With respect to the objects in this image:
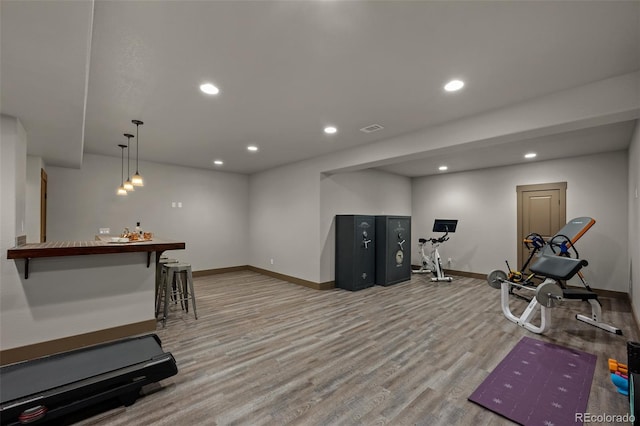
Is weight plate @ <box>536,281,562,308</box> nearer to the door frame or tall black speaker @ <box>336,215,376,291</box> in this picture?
tall black speaker @ <box>336,215,376,291</box>

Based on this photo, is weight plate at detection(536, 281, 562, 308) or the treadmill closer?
the treadmill

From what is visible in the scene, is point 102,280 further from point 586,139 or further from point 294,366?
point 586,139

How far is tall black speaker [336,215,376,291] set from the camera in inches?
217

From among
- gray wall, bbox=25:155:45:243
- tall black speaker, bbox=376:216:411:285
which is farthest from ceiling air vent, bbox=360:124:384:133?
gray wall, bbox=25:155:45:243

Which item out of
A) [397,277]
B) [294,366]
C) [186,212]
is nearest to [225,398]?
[294,366]

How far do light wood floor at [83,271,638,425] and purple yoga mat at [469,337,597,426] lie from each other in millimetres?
85

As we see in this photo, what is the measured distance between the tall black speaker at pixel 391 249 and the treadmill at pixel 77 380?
173 inches

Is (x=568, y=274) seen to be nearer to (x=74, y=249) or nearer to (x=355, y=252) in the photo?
(x=355, y=252)

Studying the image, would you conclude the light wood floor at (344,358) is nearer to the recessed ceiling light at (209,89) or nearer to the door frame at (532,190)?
the door frame at (532,190)

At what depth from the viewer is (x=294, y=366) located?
265 cm

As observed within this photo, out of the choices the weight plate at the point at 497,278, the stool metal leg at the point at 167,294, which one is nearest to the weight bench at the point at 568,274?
the weight plate at the point at 497,278

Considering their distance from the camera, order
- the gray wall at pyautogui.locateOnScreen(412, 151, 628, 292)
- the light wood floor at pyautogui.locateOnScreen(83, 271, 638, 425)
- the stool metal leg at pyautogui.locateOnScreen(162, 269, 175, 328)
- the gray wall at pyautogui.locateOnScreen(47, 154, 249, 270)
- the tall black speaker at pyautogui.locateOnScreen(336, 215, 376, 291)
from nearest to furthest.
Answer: the light wood floor at pyautogui.locateOnScreen(83, 271, 638, 425) → the stool metal leg at pyautogui.locateOnScreen(162, 269, 175, 328) → the gray wall at pyautogui.locateOnScreen(412, 151, 628, 292) → the gray wall at pyautogui.locateOnScreen(47, 154, 249, 270) → the tall black speaker at pyautogui.locateOnScreen(336, 215, 376, 291)

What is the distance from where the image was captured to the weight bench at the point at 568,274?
3231 millimetres

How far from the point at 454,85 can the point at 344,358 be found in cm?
286
